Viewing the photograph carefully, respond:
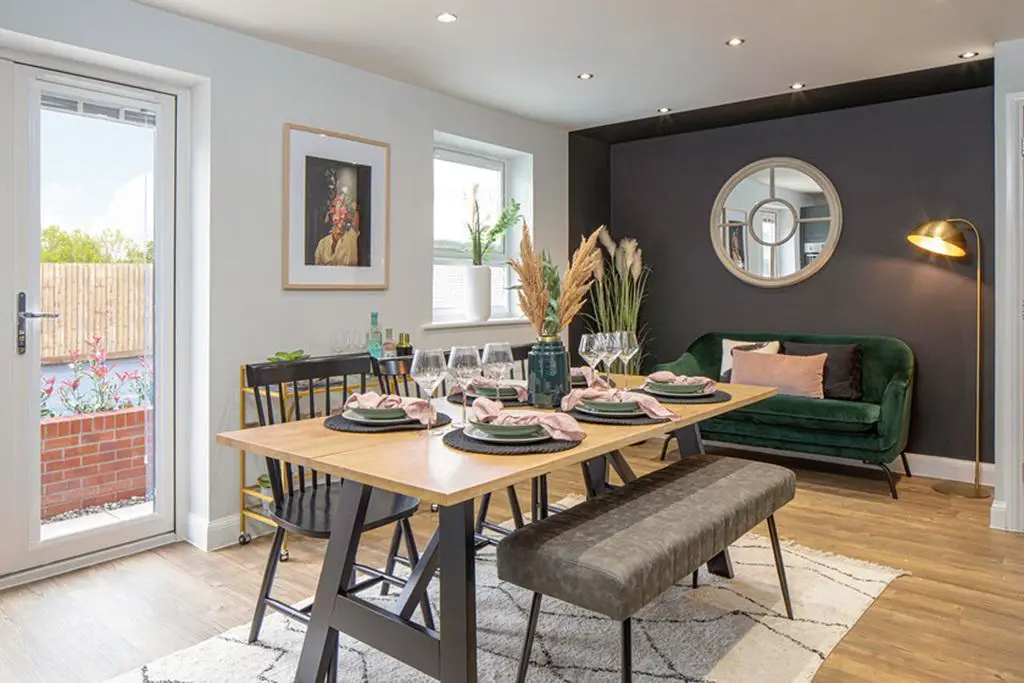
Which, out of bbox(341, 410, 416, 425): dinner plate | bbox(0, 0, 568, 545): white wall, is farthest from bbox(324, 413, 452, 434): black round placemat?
bbox(0, 0, 568, 545): white wall

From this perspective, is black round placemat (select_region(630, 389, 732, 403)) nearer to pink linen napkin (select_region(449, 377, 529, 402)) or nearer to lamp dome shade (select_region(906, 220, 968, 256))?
pink linen napkin (select_region(449, 377, 529, 402))

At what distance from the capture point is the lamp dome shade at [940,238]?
13.5 feet

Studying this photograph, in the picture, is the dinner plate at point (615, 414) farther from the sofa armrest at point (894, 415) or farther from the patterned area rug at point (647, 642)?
the sofa armrest at point (894, 415)

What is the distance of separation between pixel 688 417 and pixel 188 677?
65.8 inches

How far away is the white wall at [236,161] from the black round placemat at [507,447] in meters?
1.88

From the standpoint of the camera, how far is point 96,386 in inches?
123

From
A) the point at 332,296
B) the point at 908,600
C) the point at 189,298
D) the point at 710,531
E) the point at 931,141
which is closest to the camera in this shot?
the point at 710,531

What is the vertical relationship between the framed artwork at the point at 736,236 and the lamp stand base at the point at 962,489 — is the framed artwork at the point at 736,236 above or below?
above

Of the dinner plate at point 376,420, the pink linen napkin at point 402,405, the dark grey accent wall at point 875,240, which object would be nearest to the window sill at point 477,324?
the dark grey accent wall at point 875,240

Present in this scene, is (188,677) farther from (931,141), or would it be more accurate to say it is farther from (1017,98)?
(931,141)

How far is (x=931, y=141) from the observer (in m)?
4.44

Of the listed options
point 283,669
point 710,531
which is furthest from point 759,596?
point 283,669

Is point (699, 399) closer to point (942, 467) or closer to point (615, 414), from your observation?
point (615, 414)

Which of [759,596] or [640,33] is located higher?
[640,33]
